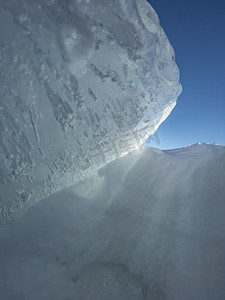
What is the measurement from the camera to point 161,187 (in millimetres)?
2857

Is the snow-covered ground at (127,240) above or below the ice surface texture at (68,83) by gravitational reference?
below

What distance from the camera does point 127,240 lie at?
2225 millimetres

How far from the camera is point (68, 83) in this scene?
2225 mm

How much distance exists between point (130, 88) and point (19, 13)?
1.73m

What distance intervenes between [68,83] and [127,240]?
225 cm

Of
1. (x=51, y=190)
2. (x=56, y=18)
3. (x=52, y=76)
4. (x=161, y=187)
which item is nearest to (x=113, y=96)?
(x=52, y=76)

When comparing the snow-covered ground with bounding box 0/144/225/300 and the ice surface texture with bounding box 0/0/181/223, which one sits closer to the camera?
the snow-covered ground with bounding box 0/144/225/300

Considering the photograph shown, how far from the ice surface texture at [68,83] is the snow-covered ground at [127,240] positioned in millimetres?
532

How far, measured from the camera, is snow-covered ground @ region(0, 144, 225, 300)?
175 centimetres

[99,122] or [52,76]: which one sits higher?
[52,76]

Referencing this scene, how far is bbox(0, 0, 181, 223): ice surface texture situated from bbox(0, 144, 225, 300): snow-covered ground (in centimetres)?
53

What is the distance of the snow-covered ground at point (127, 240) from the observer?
1749 mm

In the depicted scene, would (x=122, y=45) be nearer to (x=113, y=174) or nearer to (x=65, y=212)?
(x=113, y=174)

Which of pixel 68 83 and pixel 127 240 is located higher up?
pixel 68 83
